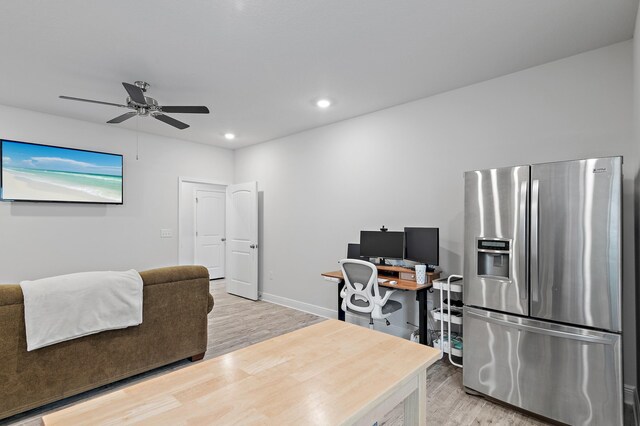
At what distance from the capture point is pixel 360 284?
10.2 feet

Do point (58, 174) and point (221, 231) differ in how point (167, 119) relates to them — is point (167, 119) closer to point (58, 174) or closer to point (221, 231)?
point (58, 174)

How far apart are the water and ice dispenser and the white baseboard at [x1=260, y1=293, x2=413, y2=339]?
1419 mm

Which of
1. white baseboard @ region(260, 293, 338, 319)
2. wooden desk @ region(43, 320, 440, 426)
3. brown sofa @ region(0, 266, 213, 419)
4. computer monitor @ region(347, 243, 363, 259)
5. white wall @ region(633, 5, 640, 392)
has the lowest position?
white baseboard @ region(260, 293, 338, 319)

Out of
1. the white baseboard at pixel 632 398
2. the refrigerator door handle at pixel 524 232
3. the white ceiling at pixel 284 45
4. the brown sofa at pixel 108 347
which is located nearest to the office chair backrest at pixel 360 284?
the refrigerator door handle at pixel 524 232

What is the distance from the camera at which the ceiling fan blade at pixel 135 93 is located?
8.41ft

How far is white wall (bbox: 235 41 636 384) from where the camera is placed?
8.33ft

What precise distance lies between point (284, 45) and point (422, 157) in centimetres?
190

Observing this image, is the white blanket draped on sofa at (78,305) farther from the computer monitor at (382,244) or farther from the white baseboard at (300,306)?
the white baseboard at (300,306)

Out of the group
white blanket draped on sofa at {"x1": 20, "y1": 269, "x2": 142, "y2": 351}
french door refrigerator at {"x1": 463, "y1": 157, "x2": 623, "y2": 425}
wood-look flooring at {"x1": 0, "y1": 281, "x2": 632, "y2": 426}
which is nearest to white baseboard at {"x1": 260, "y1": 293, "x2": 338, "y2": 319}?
wood-look flooring at {"x1": 0, "y1": 281, "x2": 632, "y2": 426}

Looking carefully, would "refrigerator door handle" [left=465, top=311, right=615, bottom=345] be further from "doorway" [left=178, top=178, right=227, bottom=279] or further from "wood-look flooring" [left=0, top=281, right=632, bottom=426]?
"doorway" [left=178, top=178, right=227, bottom=279]

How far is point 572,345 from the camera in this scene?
2.09 meters

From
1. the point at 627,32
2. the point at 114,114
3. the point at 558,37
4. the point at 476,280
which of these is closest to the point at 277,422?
the point at 476,280

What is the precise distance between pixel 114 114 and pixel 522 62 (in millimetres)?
4630

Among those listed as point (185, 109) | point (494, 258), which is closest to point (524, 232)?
point (494, 258)
